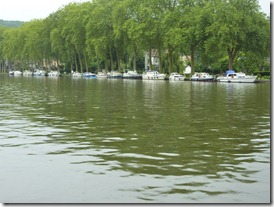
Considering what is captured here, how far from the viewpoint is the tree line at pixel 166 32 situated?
75.1 meters

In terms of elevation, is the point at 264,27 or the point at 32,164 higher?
the point at 264,27

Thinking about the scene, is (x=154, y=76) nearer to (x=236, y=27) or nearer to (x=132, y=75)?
(x=132, y=75)

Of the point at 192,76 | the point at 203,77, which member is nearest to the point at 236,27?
the point at 203,77

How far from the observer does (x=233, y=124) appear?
61.1 feet

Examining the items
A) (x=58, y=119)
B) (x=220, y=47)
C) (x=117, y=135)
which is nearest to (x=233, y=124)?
(x=117, y=135)

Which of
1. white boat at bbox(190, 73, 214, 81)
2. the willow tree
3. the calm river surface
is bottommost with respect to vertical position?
the calm river surface

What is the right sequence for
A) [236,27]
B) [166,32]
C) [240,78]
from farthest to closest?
[166,32]
[236,27]
[240,78]

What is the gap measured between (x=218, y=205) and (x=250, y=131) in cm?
921

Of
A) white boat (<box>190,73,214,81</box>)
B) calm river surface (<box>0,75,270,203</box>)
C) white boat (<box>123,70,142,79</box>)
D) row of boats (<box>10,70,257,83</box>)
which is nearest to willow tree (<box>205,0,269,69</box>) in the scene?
row of boats (<box>10,70,257,83</box>)

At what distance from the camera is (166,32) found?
8531 cm

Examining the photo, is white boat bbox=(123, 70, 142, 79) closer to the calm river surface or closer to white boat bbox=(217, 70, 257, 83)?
white boat bbox=(217, 70, 257, 83)

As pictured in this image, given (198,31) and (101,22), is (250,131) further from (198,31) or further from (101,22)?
(101,22)

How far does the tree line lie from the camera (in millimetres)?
75125

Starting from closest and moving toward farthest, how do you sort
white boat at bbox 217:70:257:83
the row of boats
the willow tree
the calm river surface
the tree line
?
the calm river surface
white boat at bbox 217:70:257:83
the row of boats
the willow tree
the tree line
